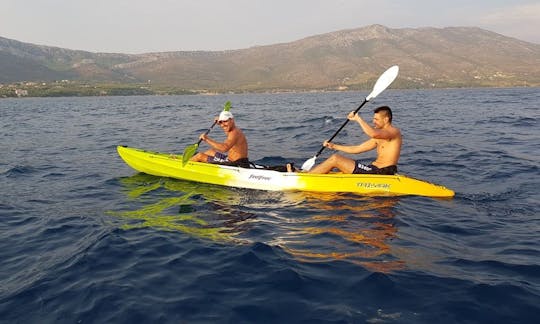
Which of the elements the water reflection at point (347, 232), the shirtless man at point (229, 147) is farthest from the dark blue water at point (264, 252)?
the shirtless man at point (229, 147)

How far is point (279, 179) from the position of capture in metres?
11.4

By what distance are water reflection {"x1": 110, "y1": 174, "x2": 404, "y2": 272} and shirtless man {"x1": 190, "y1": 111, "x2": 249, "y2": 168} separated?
100 cm

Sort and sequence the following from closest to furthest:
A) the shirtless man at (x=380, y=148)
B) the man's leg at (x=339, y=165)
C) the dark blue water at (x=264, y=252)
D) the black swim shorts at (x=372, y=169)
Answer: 1. the dark blue water at (x=264, y=252)
2. the shirtless man at (x=380, y=148)
3. the black swim shorts at (x=372, y=169)
4. the man's leg at (x=339, y=165)

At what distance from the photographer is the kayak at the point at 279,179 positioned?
10.5 meters

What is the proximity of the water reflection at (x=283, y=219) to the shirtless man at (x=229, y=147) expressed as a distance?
100cm

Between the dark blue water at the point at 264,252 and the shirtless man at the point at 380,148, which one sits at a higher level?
the shirtless man at the point at 380,148

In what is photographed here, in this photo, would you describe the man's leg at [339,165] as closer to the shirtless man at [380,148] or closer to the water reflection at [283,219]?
the shirtless man at [380,148]

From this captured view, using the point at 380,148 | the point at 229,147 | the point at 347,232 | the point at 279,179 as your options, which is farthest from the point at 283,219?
the point at 229,147

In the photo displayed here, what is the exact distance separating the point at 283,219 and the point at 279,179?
8.79 feet

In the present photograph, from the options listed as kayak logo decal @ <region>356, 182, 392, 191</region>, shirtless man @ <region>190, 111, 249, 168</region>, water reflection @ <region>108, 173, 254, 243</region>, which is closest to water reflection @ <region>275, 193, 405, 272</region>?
kayak logo decal @ <region>356, 182, 392, 191</region>

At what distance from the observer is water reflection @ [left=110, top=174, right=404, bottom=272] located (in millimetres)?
6961

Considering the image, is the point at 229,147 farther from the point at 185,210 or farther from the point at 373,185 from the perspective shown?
the point at 373,185

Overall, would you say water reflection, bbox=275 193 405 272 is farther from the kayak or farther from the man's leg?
the man's leg

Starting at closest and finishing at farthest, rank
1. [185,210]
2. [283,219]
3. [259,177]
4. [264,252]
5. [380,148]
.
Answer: [264,252]
[283,219]
[185,210]
[380,148]
[259,177]
